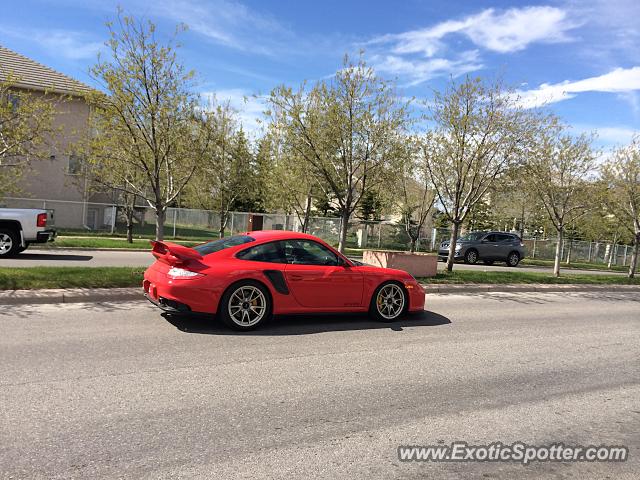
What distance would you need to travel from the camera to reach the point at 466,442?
3.52 m

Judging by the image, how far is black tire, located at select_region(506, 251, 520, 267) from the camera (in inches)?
1008

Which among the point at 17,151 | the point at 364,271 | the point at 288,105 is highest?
the point at 288,105

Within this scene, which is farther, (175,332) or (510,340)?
(510,340)

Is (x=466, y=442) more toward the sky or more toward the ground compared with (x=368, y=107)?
more toward the ground

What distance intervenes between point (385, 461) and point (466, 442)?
29.4 inches

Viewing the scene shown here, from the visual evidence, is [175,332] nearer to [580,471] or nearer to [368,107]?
[580,471]

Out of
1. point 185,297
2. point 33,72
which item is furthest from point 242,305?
point 33,72

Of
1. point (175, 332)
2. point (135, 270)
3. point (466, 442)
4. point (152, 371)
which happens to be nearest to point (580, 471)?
point (466, 442)

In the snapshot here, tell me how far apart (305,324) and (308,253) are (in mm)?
1059

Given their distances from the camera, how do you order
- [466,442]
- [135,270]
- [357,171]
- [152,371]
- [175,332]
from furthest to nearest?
[357,171], [135,270], [175,332], [152,371], [466,442]

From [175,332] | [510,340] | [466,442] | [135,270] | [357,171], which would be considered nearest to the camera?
[466,442]

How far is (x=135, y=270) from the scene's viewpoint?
10.6 m

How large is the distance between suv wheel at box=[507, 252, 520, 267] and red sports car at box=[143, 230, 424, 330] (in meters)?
20.2

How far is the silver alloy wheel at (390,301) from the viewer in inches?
291
